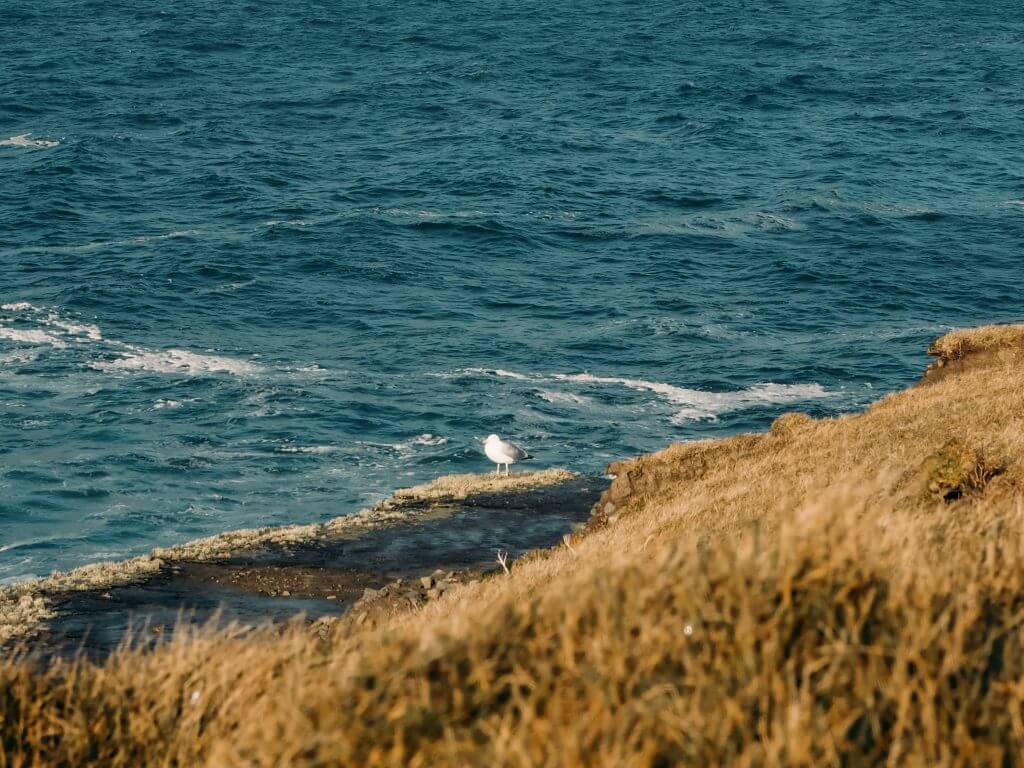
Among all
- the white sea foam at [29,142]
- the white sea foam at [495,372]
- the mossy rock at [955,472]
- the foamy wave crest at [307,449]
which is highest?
the mossy rock at [955,472]

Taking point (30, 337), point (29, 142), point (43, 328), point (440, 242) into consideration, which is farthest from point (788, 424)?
point (29, 142)

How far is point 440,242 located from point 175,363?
19330mm

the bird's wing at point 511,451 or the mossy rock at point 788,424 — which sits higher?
the mossy rock at point 788,424

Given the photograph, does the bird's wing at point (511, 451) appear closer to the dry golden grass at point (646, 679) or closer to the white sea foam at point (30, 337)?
the dry golden grass at point (646, 679)

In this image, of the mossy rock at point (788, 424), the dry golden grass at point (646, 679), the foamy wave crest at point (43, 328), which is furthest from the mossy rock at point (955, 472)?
the foamy wave crest at point (43, 328)

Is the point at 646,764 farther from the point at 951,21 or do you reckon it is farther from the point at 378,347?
the point at 951,21

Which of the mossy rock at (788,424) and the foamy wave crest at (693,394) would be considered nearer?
the mossy rock at (788,424)

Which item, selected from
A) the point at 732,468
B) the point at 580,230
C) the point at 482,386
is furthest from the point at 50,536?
the point at 580,230

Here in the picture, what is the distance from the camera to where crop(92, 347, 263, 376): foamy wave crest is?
147 feet

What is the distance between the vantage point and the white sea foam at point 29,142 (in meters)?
75.0

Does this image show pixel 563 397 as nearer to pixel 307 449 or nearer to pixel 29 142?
pixel 307 449

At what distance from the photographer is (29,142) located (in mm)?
75625

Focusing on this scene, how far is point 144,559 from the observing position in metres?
21.1

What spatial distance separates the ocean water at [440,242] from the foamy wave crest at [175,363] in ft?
0.68
